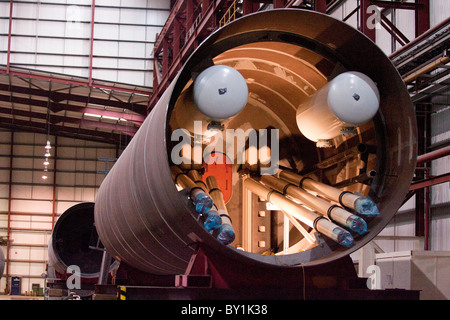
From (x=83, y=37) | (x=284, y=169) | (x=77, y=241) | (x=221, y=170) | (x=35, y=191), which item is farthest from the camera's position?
(x=35, y=191)

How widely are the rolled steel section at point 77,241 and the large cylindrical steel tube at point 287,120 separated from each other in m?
10.1

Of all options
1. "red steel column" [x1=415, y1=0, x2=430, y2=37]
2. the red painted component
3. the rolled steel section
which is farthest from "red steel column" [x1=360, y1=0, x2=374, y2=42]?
the rolled steel section

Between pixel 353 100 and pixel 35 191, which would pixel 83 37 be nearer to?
pixel 35 191

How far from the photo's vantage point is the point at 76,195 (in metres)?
35.5

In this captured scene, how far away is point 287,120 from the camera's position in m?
6.29

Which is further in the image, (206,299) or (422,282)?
(422,282)

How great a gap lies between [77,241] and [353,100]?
1298cm

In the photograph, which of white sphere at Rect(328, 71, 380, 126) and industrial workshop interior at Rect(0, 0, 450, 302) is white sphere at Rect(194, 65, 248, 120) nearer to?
→ industrial workshop interior at Rect(0, 0, 450, 302)

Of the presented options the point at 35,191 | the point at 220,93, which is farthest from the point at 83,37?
the point at 220,93
